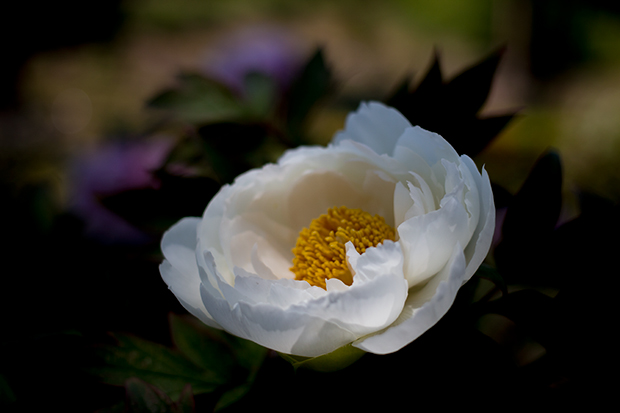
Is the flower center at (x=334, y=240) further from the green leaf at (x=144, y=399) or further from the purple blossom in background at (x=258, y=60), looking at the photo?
the purple blossom in background at (x=258, y=60)

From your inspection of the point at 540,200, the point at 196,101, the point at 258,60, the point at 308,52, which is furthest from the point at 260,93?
the point at 308,52

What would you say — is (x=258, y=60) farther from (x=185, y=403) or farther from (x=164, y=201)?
(x=185, y=403)

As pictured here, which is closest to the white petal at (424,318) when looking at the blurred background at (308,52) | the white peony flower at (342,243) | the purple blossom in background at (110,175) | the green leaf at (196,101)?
the white peony flower at (342,243)

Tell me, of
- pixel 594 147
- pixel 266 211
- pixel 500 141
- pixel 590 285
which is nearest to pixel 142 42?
pixel 500 141

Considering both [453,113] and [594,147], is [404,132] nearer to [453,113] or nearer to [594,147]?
[453,113]

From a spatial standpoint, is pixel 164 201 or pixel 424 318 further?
pixel 164 201

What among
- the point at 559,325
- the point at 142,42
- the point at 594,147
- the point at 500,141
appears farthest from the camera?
the point at 142,42
